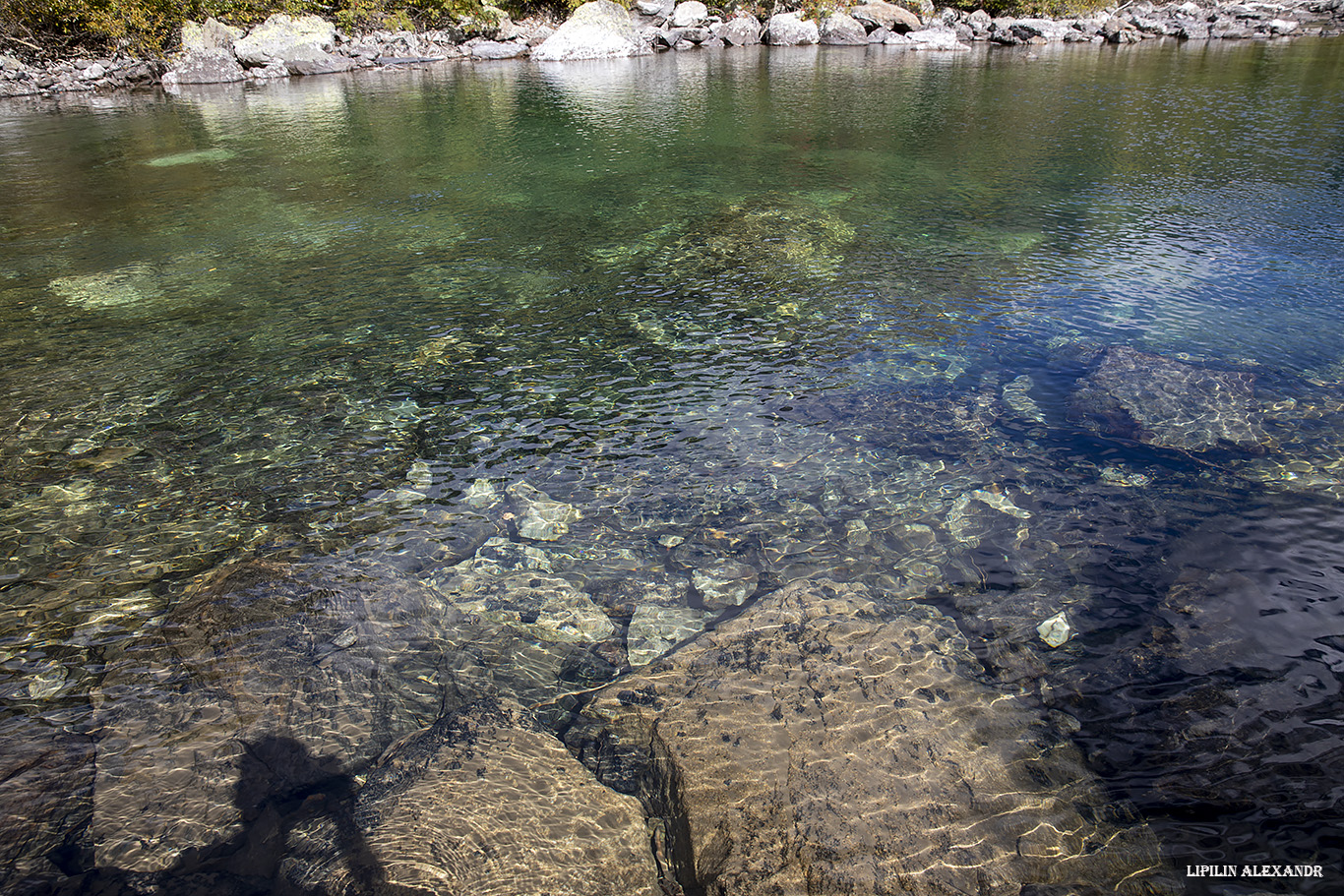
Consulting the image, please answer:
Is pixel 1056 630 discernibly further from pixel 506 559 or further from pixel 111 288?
pixel 111 288

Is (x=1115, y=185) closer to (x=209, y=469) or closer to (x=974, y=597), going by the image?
(x=974, y=597)

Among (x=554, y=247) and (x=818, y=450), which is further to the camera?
(x=554, y=247)

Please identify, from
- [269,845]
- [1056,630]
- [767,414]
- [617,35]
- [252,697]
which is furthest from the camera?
[617,35]

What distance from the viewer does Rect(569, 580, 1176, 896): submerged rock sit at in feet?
14.2

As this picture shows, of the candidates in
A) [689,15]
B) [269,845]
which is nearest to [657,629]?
[269,845]

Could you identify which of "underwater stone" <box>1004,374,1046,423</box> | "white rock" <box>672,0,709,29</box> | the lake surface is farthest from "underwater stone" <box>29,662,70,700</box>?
"white rock" <box>672,0,709,29</box>

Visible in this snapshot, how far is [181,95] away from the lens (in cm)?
4434

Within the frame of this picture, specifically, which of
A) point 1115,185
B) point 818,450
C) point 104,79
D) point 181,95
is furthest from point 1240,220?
point 104,79

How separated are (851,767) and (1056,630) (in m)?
2.81

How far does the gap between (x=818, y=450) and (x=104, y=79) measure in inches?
2622

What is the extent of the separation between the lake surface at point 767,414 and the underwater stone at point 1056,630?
0.08m

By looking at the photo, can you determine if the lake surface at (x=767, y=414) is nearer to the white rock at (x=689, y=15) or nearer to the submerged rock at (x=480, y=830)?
the submerged rock at (x=480, y=830)

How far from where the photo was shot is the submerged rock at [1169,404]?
871cm

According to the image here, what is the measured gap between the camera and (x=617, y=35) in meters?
60.2
